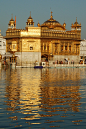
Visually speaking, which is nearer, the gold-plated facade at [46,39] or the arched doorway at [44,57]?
the gold-plated facade at [46,39]

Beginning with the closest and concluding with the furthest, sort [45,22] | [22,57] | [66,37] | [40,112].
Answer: [40,112], [22,57], [66,37], [45,22]

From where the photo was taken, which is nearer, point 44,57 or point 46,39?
point 46,39

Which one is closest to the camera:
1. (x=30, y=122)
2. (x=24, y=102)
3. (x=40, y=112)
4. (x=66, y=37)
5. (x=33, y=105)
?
(x=30, y=122)

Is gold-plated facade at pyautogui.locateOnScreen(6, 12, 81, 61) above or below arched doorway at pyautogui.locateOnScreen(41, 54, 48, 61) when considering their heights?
above

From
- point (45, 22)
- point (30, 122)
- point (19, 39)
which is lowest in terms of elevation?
point (30, 122)

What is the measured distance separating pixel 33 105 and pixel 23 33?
65.6 m

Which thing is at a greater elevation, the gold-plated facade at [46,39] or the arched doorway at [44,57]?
the gold-plated facade at [46,39]

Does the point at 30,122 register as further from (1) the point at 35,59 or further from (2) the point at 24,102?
(1) the point at 35,59

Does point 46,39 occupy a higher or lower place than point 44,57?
higher

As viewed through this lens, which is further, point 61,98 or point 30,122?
point 61,98

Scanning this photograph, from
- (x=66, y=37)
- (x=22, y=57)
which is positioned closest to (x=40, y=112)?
(x=22, y=57)

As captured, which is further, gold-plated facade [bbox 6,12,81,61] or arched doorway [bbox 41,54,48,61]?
arched doorway [bbox 41,54,48,61]

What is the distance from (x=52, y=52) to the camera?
83938mm

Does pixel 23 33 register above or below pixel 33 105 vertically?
above
